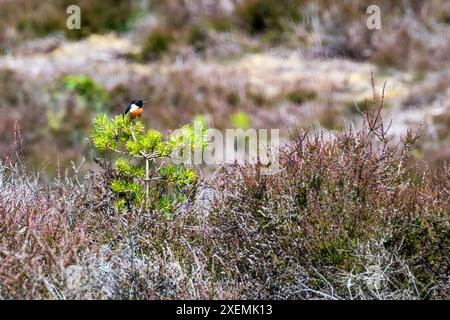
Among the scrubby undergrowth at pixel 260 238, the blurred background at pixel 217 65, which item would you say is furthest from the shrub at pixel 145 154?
the blurred background at pixel 217 65

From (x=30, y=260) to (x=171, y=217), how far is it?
1058 millimetres

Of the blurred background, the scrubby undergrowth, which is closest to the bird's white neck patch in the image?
the scrubby undergrowth

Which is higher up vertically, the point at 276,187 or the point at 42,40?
the point at 42,40

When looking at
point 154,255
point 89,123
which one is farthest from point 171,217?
point 89,123

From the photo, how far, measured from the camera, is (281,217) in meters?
4.57

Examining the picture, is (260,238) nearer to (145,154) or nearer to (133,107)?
(145,154)

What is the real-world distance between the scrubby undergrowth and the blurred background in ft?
19.7

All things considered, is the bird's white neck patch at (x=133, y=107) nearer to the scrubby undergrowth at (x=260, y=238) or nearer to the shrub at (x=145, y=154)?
the shrub at (x=145, y=154)

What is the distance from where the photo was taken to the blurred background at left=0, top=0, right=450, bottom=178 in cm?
1181

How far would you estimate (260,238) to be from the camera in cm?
452

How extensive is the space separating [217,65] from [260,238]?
895 centimetres
